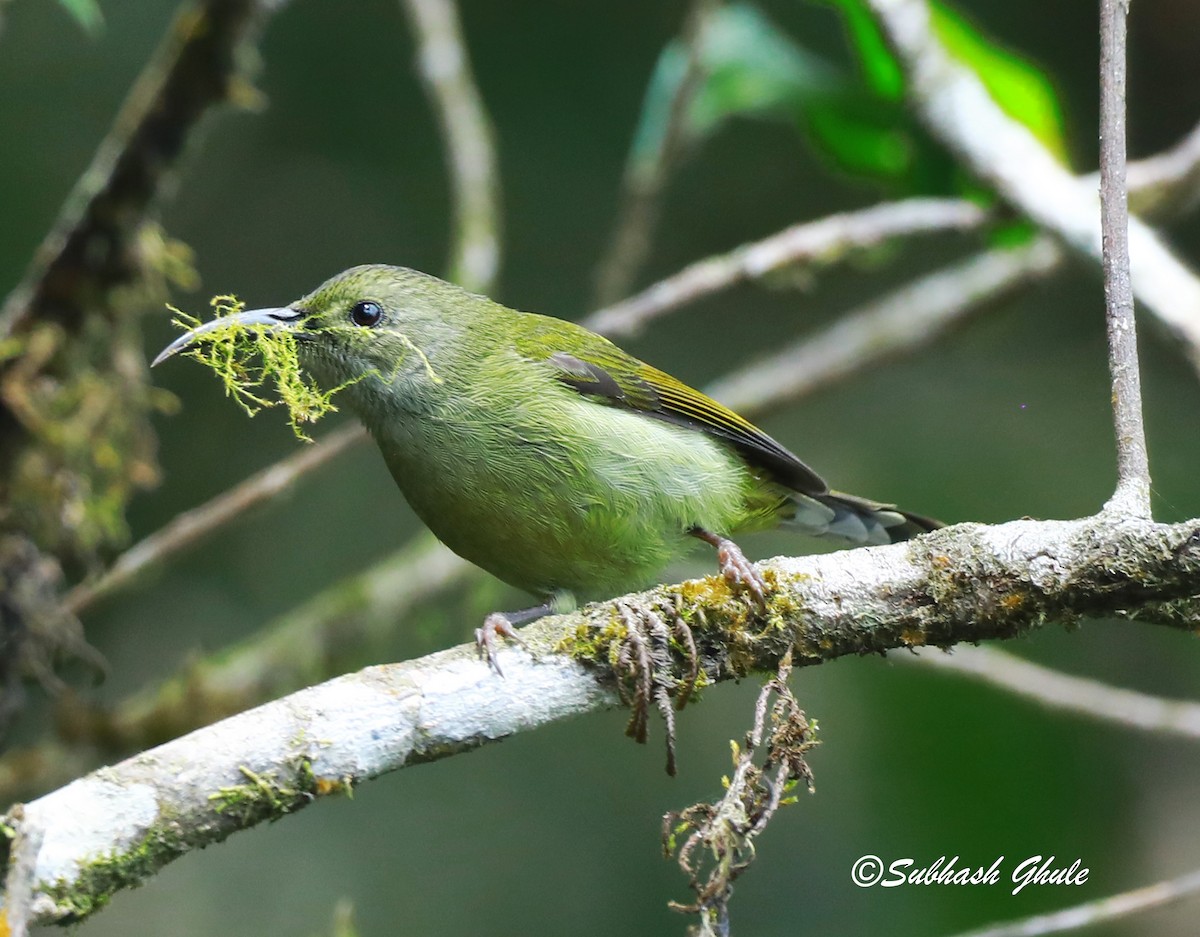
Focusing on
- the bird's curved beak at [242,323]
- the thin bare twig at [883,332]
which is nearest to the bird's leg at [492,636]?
the bird's curved beak at [242,323]

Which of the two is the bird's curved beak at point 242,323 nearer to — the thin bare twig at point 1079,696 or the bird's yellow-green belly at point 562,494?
the bird's yellow-green belly at point 562,494

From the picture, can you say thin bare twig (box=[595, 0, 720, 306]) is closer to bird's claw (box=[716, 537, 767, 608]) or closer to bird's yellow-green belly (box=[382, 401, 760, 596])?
bird's yellow-green belly (box=[382, 401, 760, 596])

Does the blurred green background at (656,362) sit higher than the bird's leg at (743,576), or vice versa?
the blurred green background at (656,362)

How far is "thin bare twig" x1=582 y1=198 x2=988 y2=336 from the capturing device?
14.9ft

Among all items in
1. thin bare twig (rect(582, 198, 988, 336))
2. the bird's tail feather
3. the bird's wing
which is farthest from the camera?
thin bare twig (rect(582, 198, 988, 336))

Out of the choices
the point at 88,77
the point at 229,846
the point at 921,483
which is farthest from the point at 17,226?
the point at 921,483

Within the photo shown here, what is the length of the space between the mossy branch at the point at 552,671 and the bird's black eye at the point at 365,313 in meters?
1.49

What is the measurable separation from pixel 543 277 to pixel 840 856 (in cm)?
369

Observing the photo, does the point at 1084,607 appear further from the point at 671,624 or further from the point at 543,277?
the point at 543,277

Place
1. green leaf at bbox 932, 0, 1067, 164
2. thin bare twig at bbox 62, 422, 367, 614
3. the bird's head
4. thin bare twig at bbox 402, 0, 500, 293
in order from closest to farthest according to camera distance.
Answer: the bird's head
thin bare twig at bbox 62, 422, 367, 614
green leaf at bbox 932, 0, 1067, 164
thin bare twig at bbox 402, 0, 500, 293

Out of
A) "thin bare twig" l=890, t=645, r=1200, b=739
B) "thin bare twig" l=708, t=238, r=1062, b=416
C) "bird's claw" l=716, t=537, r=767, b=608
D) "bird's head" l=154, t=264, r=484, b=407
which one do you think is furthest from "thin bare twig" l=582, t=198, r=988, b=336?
"bird's claw" l=716, t=537, r=767, b=608

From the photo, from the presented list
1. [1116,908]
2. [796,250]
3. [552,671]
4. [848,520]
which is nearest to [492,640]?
[552,671]

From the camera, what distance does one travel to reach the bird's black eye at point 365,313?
380 centimetres

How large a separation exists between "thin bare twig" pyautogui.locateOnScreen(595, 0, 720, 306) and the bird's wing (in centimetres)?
156
